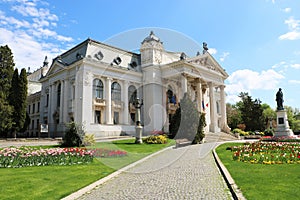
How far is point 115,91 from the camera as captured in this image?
115 feet

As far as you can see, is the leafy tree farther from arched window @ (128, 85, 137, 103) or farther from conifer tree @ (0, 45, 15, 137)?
conifer tree @ (0, 45, 15, 137)

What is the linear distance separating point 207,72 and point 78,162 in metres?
33.2

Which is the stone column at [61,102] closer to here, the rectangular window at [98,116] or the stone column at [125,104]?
the rectangular window at [98,116]

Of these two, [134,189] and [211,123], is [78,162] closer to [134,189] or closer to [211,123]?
[134,189]

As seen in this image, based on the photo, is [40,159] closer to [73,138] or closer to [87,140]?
[73,138]

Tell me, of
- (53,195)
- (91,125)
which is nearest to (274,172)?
(53,195)

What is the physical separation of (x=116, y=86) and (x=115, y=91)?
2.53 ft

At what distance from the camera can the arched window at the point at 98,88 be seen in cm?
3300

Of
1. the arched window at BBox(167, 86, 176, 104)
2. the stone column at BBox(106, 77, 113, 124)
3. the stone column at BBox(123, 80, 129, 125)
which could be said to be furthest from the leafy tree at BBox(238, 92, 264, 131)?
the stone column at BBox(106, 77, 113, 124)

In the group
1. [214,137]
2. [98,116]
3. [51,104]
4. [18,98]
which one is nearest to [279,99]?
[214,137]

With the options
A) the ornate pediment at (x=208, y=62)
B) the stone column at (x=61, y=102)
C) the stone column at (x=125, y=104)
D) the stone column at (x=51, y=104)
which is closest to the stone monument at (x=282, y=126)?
the ornate pediment at (x=208, y=62)

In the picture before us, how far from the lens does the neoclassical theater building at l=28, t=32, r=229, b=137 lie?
31922 millimetres

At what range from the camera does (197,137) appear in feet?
75.7

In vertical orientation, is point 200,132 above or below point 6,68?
below
